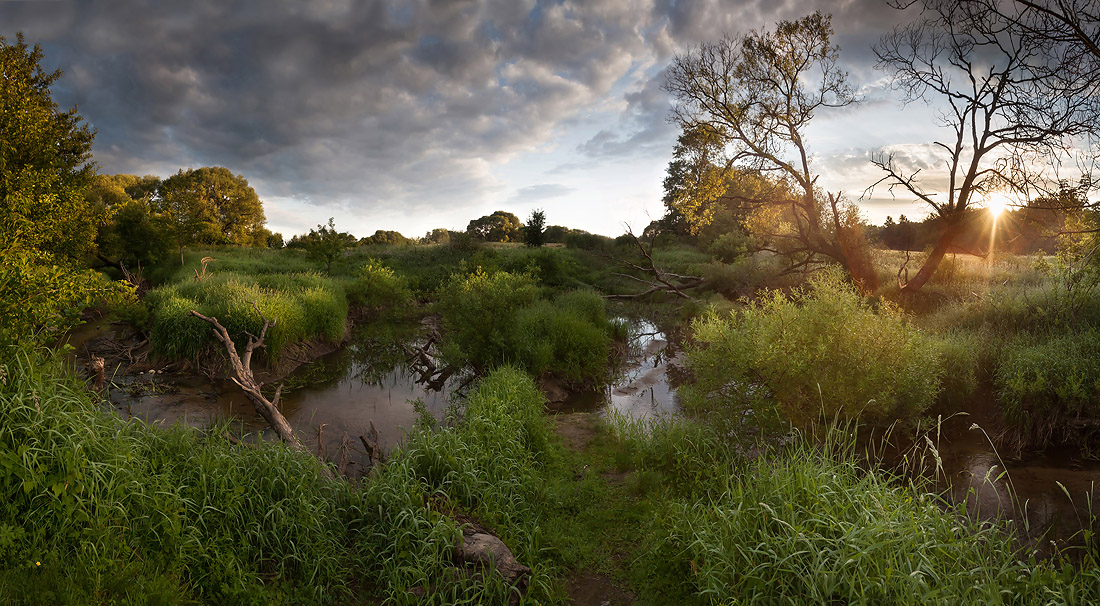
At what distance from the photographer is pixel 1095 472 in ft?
22.8

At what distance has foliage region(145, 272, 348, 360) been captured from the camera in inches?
473

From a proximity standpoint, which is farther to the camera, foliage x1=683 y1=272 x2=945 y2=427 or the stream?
foliage x1=683 y1=272 x2=945 y2=427

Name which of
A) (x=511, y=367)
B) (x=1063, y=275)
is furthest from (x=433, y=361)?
(x=1063, y=275)

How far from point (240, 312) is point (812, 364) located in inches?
511

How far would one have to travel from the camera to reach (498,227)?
2265 inches

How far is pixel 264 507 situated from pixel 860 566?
5.20 m

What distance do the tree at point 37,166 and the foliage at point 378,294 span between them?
7.99 meters

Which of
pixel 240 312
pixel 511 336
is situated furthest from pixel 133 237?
pixel 511 336

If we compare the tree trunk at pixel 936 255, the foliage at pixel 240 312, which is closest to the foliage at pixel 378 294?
the foliage at pixel 240 312

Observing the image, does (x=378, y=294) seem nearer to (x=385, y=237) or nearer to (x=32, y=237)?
(x=32, y=237)

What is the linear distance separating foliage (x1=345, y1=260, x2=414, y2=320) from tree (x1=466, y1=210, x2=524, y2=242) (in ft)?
95.5

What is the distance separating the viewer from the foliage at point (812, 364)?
641 centimetres

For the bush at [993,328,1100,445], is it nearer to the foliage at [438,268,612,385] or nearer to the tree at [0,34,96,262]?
the foliage at [438,268,612,385]

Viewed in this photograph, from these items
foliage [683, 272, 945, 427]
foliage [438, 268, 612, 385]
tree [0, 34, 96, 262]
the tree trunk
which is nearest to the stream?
foliage [438, 268, 612, 385]
